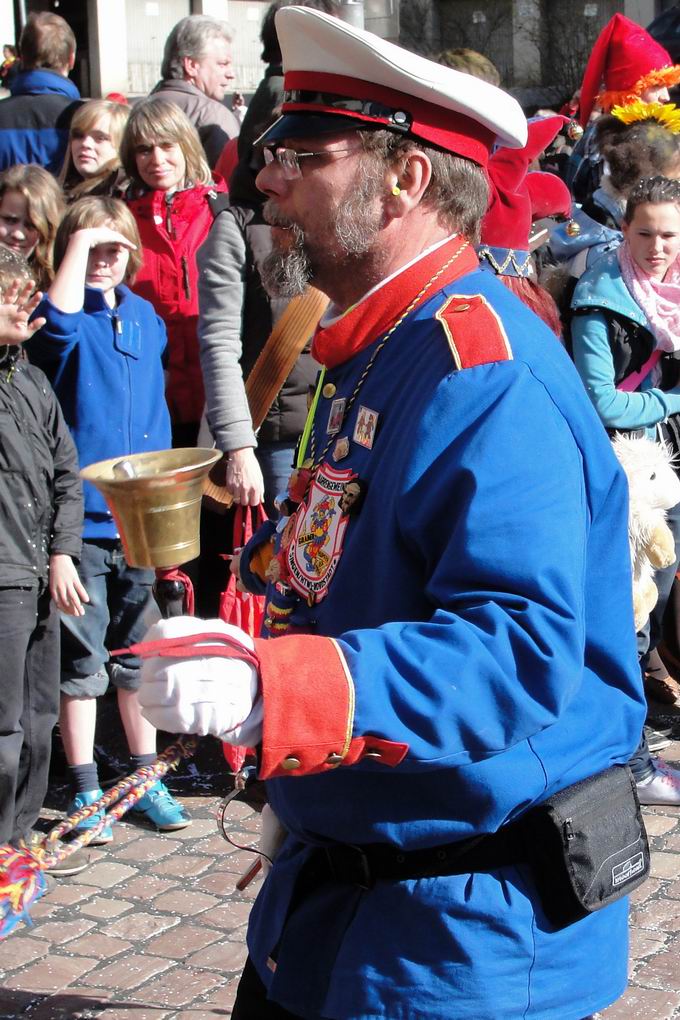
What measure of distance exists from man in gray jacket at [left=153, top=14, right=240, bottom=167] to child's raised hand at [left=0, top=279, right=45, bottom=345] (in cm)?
249

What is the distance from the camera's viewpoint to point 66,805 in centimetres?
471

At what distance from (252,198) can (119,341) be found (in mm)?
720

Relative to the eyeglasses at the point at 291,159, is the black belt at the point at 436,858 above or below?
below

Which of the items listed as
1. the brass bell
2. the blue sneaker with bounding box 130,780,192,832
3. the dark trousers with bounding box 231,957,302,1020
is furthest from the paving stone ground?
the brass bell

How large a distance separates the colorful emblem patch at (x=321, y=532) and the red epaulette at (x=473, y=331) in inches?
9.8

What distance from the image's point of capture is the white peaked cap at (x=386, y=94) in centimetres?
196

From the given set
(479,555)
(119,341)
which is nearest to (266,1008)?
(479,555)

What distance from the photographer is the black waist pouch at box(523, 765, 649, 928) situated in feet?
6.20

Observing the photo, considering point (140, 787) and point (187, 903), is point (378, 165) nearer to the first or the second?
point (140, 787)

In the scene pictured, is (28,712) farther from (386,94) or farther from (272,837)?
(386,94)

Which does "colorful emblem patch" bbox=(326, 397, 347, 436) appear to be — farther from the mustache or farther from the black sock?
the black sock

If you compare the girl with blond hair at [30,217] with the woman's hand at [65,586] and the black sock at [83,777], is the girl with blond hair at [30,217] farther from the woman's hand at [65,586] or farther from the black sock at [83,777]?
the black sock at [83,777]

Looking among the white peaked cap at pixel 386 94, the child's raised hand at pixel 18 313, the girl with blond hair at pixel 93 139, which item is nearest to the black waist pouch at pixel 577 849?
the white peaked cap at pixel 386 94

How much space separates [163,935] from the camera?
3.83 metres
